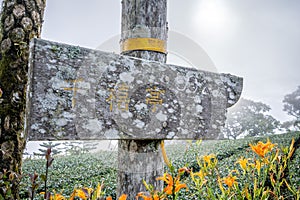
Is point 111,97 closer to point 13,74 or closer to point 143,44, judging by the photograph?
point 143,44

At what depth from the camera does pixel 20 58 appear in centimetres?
145

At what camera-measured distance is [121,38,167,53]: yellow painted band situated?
126 cm

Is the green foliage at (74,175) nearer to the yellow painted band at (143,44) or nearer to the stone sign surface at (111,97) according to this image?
the yellow painted band at (143,44)

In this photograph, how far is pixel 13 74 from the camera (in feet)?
4.74

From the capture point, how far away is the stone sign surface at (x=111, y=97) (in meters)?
0.79

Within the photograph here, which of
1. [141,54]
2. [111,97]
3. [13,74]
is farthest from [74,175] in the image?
[111,97]

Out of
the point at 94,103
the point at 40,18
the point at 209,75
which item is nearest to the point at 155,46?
the point at 209,75

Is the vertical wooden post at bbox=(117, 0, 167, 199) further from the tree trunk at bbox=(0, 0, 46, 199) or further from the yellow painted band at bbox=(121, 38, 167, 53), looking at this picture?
the tree trunk at bbox=(0, 0, 46, 199)

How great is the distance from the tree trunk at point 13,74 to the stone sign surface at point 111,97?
0.77 metres

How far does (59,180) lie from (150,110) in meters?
3.35

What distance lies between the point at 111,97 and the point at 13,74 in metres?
0.92

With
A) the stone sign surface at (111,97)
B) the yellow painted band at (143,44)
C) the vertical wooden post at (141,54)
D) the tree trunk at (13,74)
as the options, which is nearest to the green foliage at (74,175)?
the tree trunk at (13,74)

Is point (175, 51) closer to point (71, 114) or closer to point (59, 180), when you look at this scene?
point (71, 114)

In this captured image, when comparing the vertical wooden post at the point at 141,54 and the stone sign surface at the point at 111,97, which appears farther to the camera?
the vertical wooden post at the point at 141,54
